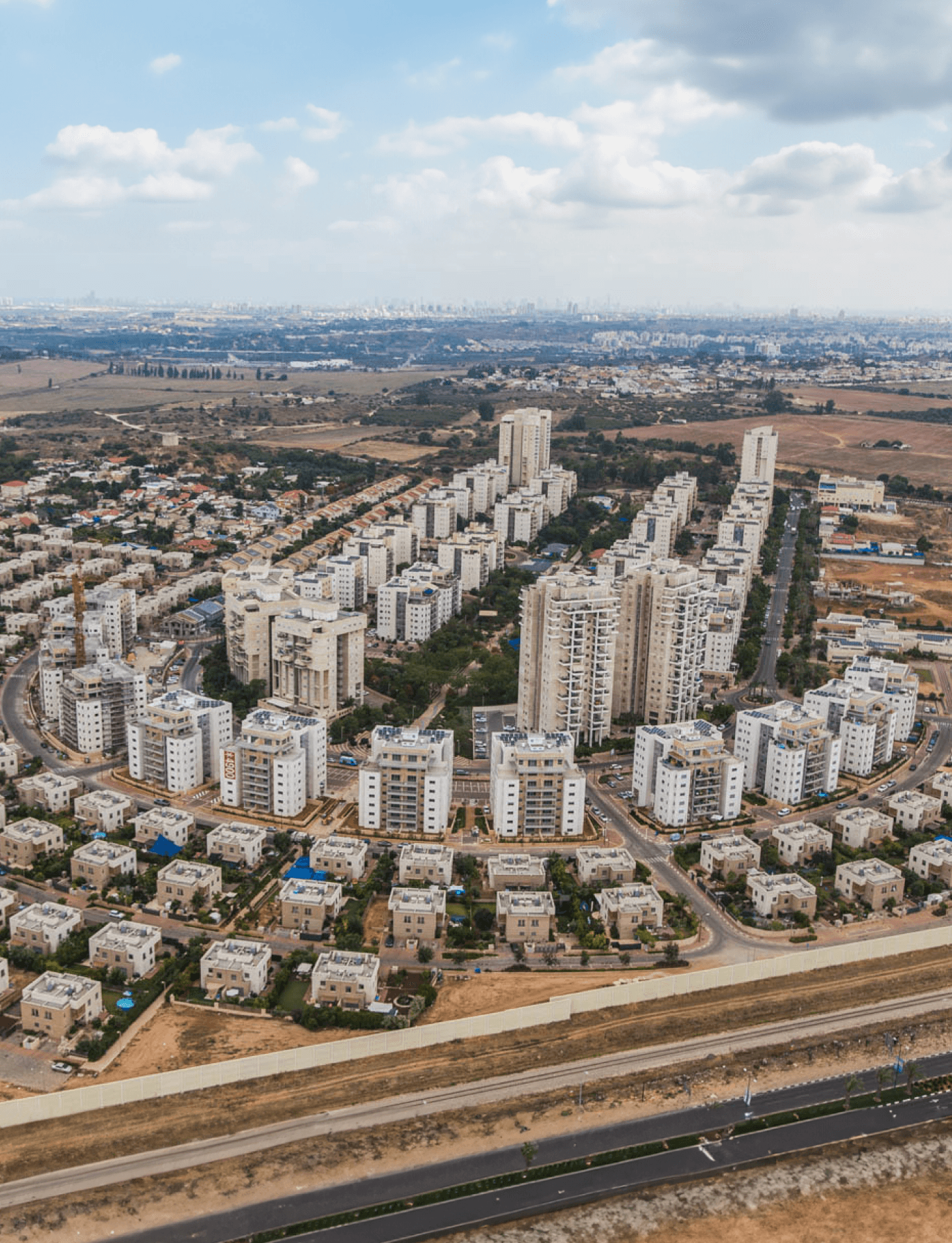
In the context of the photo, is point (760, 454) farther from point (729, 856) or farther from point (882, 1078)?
point (882, 1078)

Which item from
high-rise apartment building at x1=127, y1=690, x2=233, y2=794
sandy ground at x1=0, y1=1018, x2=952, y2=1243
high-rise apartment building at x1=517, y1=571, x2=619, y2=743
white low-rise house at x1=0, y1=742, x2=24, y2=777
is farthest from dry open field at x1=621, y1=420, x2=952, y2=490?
sandy ground at x1=0, y1=1018, x2=952, y2=1243

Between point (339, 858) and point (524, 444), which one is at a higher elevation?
point (524, 444)

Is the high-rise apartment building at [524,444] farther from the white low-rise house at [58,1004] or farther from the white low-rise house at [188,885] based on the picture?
the white low-rise house at [58,1004]

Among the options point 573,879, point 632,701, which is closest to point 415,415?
point 632,701

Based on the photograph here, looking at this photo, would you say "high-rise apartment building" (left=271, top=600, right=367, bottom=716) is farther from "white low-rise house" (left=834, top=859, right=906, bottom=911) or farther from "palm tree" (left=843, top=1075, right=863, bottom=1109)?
"palm tree" (left=843, top=1075, right=863, bottom=1109)

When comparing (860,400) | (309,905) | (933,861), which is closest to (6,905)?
(309,905)
